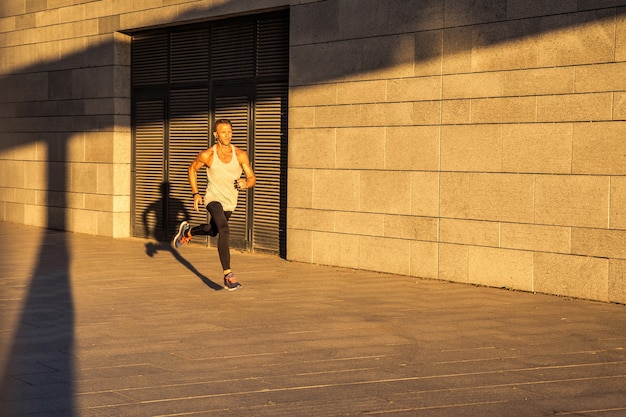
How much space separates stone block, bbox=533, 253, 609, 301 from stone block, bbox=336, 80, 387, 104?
2966mm

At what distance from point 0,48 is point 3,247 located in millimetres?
6001

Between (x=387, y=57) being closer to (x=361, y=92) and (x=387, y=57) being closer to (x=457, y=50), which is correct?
(x=361, y=92)

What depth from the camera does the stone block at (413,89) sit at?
477 inches

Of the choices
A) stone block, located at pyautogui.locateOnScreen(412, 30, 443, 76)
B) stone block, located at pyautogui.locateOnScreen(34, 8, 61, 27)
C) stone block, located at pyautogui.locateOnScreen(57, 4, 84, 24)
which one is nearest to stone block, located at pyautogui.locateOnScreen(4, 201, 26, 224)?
stone block, located at pyautogui.locateOnScreen(34, 8, 61, 27)

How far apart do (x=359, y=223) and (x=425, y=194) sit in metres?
1.17

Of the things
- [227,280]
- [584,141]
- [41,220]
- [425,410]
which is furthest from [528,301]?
[41,220]

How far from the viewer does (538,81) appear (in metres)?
11.0

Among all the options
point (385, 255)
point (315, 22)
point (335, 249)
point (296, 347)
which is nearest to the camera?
point (296, 347)

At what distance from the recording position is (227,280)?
11.2m

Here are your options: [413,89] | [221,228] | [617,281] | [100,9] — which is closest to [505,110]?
[413,89]

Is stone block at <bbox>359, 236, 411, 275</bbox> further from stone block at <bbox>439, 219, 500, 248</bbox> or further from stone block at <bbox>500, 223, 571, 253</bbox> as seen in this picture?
stone block at <bbox>500, 223, 571, 253</bbox>

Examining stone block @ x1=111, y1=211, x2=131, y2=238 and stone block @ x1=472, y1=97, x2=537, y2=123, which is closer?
stone block @ x1=472, y1=97, x2=537, y2=123

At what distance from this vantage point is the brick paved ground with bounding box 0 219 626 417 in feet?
20.1

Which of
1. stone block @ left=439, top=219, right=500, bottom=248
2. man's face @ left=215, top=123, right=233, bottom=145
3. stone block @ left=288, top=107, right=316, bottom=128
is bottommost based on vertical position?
stone block @ left=439, top=219, right=500, bottom=248
